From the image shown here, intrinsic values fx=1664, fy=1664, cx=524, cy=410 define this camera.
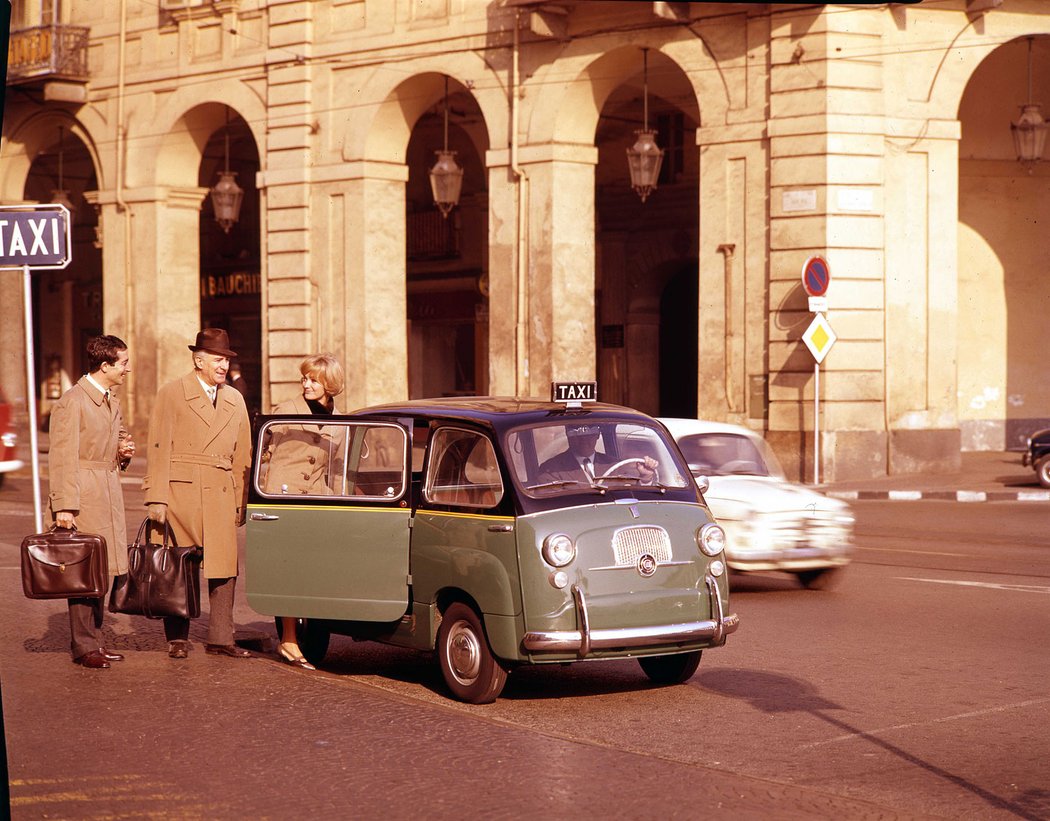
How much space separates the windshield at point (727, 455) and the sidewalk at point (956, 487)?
27.9 ft

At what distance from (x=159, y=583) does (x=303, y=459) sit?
1056 mm

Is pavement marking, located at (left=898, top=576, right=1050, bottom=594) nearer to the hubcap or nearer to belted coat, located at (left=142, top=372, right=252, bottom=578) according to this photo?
the hubcap

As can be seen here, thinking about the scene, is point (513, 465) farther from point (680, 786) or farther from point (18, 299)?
point (18, 299)

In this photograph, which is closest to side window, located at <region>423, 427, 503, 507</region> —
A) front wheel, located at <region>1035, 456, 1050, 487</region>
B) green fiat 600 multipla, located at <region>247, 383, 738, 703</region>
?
green fiat 600 multipla, located at <region>247, 383, 738, 703</region>

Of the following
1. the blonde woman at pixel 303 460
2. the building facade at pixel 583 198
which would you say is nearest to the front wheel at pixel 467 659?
the blonde woman at pixel 303 460

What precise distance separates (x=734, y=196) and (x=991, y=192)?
7.09m

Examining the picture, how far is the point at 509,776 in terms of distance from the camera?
6.63m

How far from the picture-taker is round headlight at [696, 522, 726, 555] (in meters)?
8.65

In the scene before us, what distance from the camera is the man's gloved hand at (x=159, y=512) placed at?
9383 mm

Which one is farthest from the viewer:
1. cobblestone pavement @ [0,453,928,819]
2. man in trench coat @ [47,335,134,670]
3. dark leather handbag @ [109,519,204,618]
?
dark leather handbag @ [109,519,204,618]

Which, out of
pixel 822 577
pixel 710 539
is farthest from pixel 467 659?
pixel 822 577

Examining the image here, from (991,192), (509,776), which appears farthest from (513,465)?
(991,192)

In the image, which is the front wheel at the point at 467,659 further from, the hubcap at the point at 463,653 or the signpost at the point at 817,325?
the signpost at the point at 817,325

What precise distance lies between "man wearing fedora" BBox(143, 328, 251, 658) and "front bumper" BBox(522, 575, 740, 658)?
2.28 metres
